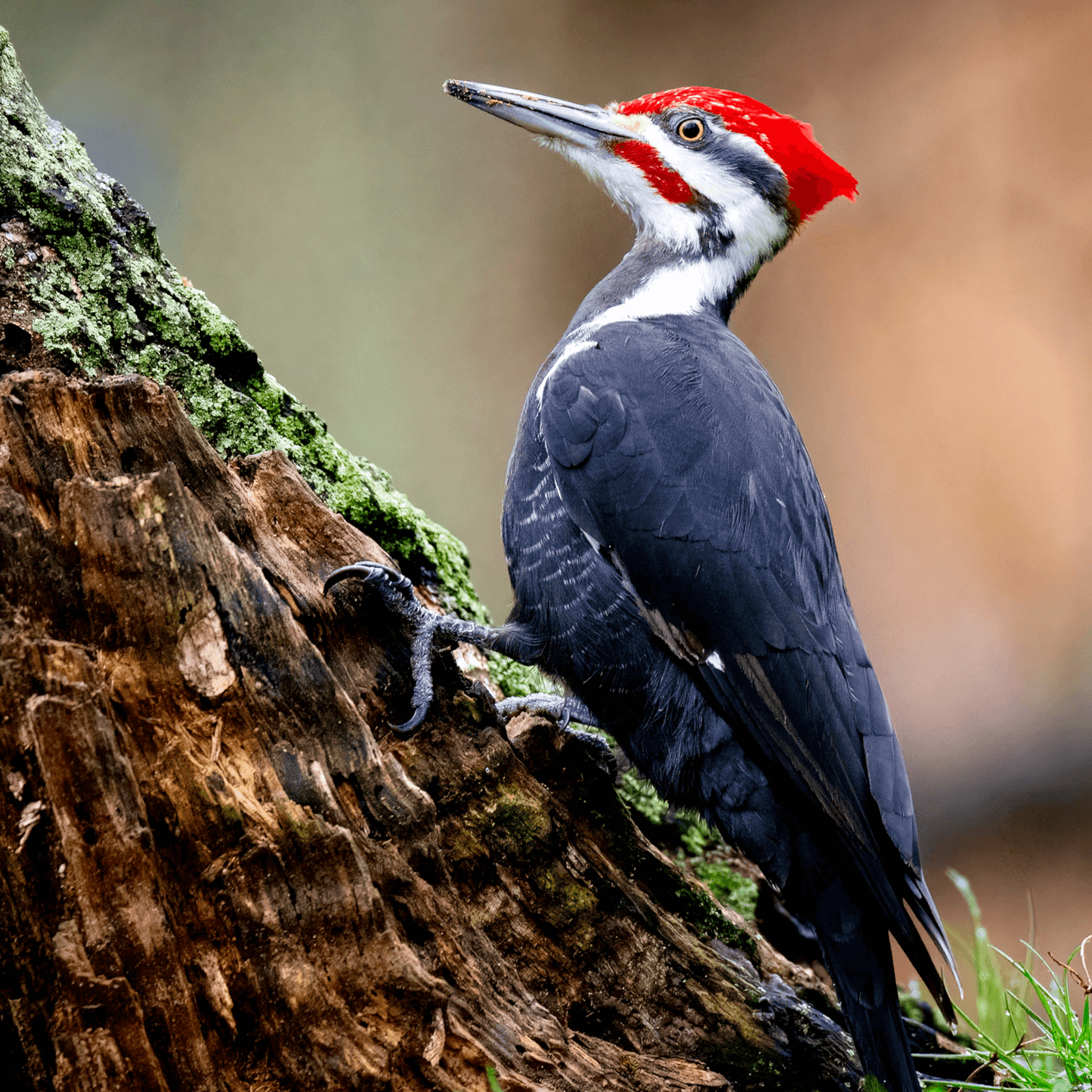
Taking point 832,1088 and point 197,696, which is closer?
point 197,696

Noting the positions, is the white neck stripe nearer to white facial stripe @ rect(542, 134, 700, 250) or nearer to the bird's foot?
white facial stripe @ rect(542, 134, 700, 250)

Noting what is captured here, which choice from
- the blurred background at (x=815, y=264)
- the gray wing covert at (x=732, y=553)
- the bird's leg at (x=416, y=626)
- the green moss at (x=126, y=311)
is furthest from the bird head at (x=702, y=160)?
the blurred background at (x=815, y=264)

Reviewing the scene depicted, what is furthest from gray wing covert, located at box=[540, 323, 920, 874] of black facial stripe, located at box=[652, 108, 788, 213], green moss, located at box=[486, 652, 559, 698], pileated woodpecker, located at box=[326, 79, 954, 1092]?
black facial stripe, located at box=[652, 108, 788, 213]

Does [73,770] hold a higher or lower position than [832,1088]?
higher

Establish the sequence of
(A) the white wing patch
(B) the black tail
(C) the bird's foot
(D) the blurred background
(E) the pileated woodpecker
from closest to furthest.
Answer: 1. (B) the black tail
2. (E) the pileated woodpecker
3. (C) the bird's foot
4. (A) the white wing patch
5. (D) the blurred background

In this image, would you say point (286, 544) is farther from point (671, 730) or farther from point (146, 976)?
point (671, 730)

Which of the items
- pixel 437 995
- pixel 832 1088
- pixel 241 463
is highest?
pixel 241 463

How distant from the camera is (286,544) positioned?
1469 millimetres

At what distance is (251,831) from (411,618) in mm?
479

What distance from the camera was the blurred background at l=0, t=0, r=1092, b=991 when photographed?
393 cm

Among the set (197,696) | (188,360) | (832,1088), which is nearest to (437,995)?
(197,696)

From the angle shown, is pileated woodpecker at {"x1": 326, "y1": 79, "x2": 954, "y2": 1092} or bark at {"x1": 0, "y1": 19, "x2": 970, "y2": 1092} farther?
pileated woodpecker at {"x1": 326, "y1": 79, "x2": 954, "y2": 1092}

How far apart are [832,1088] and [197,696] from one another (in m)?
1.26

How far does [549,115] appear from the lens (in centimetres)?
242
